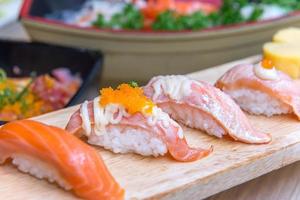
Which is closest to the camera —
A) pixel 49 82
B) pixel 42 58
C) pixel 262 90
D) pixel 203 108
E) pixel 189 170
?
pixel 189 170

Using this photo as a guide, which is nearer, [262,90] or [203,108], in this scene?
[203,108]

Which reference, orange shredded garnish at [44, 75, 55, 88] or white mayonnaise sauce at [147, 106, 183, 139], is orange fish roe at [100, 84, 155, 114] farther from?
orange shredded garnish at [44, 75, 55, 88]

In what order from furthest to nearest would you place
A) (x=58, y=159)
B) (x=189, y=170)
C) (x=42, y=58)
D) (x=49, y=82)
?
(x=42, y=58)
(x=49, y=82)
(x=189, y=170)
(x=58, y=159)

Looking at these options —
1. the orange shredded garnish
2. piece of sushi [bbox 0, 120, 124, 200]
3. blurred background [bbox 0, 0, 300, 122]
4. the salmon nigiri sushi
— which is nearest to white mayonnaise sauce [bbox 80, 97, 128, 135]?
piece of sushi [bbox 0, 120, 124, 200]

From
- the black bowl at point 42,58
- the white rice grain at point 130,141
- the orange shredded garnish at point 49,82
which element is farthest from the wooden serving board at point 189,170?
the black bowl at point 42,58

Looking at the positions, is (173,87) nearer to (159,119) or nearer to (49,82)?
(159,119)

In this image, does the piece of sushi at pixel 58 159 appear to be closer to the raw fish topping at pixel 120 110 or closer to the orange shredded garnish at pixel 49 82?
the raw fish topping at pixel 120 110

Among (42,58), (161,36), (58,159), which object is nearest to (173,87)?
(58,159)
